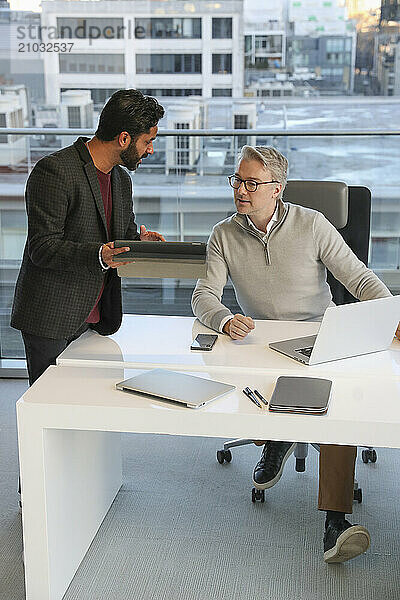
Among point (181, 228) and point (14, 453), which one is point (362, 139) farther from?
point (14, 453)

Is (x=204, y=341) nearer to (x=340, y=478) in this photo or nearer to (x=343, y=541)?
(x=340, y=478)

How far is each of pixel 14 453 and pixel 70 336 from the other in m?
0.85

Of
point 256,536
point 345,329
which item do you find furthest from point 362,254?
point 256,536

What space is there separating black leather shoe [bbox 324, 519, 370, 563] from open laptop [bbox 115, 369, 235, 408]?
60cm

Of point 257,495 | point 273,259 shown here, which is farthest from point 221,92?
point 257,495

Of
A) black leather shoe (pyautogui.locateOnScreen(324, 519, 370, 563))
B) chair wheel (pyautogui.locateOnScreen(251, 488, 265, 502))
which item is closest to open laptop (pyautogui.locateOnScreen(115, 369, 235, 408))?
black leather shoe (pyautogui.locateOnScreen(324, 519, 370, 563))

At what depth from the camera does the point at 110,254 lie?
2240mm

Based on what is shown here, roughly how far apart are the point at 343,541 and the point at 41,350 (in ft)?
3.53

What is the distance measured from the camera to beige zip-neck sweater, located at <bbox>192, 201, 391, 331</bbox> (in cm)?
276

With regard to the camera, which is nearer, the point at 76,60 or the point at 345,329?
the point at 345,329

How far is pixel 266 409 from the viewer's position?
6.42 ft

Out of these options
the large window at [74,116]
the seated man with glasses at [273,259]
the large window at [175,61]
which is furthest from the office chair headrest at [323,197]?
the large window at [74,116]

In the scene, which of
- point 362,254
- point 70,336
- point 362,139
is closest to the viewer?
point 70,336

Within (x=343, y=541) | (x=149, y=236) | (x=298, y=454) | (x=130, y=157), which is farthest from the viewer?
(x=298, y=454)
